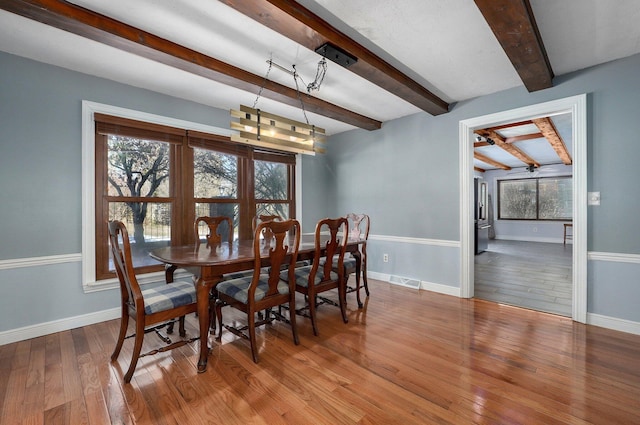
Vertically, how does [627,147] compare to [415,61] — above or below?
below

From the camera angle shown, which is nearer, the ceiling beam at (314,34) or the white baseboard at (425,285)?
the ceiling beam at (314,34)

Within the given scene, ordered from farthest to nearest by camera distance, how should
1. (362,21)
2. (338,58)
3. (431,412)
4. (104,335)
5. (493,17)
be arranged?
(104,335) < (338,58) < (362,21) < (493,17) < (431,412)

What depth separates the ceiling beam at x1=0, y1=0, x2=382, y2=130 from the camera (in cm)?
173

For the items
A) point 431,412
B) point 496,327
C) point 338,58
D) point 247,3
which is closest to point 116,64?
point 247,3

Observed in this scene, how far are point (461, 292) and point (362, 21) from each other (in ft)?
10.5

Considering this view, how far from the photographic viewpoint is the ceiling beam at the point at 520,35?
5.50ft

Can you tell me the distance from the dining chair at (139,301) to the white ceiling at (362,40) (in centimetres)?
153

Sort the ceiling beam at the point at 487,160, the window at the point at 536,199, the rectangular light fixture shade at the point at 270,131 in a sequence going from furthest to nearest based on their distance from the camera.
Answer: the window at the point at 536,199 → the ceiling beam at the point at 487,160 → the rectangular light fixture shade at the point at 270,131

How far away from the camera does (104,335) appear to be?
252cm

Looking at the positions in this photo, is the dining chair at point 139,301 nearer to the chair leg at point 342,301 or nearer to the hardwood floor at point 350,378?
the hardwood floor at point 350,378

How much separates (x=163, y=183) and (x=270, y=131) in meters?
1.66

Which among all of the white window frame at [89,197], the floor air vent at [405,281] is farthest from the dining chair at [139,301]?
the floor air vent at [405,281]

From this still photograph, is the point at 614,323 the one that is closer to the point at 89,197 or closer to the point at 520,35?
the point at 520,35

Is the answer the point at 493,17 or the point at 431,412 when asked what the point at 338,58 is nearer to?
the point at 493,17
